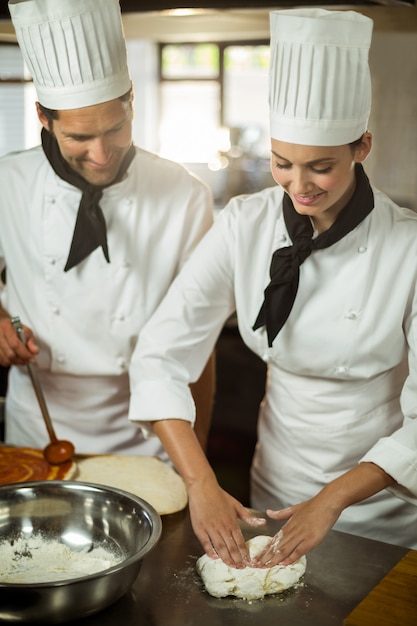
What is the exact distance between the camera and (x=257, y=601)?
1.40m

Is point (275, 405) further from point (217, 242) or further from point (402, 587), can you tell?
point (402, 587)

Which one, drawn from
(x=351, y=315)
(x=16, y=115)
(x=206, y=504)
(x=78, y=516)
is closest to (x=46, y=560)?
(x=78, y=516)

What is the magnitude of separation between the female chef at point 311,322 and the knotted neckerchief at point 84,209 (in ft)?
0.97

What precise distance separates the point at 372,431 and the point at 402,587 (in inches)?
21.4

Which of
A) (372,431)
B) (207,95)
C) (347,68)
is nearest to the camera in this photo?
(347,68)

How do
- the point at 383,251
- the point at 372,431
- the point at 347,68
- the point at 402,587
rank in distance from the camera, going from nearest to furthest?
the point at 402,587 → the point at 347,68 → the point at 383,251 → the point at 372,431

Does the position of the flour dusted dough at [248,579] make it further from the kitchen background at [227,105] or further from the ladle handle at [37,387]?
the kitchen background at [227,105]

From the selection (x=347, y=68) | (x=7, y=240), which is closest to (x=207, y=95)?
(x=7, y=240)

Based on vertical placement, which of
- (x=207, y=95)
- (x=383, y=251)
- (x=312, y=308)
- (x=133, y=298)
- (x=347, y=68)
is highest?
(x=347, y=68)

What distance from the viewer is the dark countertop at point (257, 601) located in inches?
52.3

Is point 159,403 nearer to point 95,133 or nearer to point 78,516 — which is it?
point 78,516

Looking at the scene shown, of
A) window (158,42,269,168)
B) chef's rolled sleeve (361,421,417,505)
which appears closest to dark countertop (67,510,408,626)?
chef's rolled sleeve (361,421,417,505)

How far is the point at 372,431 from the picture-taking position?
187 cm

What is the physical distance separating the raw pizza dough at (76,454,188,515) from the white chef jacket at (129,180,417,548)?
0.45 feet
